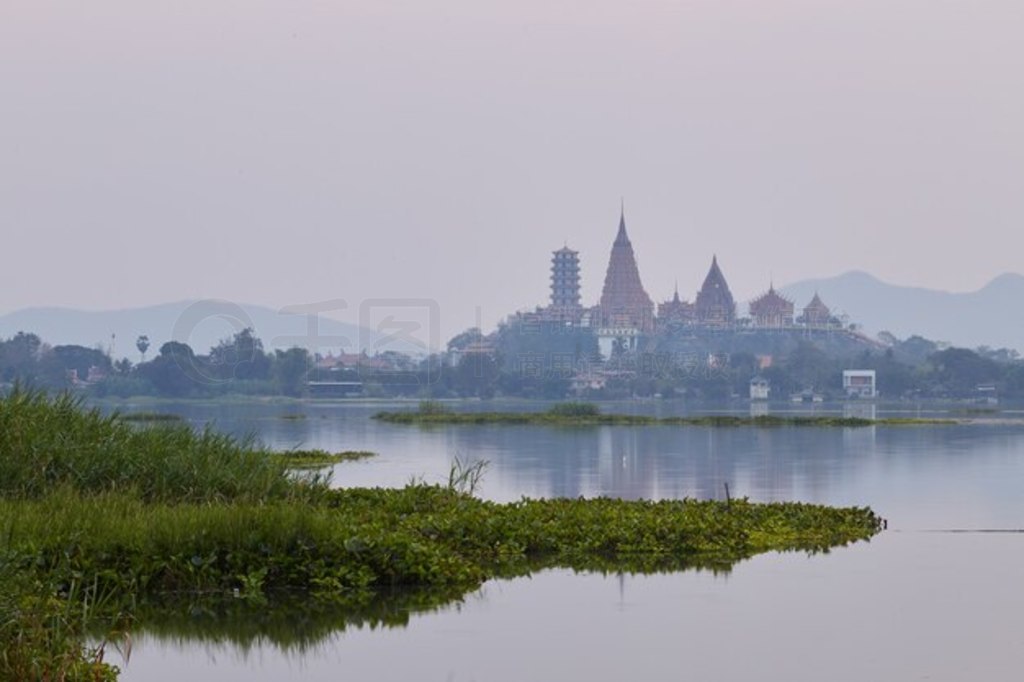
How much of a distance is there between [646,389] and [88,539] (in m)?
120

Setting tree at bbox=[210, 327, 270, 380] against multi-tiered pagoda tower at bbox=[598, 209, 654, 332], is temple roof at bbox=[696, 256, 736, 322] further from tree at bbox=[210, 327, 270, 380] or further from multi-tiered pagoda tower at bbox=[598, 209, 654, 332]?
Result: tree at bbox=[210, 327, 270, 380]

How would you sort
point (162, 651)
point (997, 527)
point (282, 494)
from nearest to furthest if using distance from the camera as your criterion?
point (162, 651), point (282, 494), point (997, 527)

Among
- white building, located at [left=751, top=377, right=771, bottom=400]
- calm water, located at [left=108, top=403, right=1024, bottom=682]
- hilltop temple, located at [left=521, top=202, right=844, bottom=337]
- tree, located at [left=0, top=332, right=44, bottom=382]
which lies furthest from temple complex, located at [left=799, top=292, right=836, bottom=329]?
calm water, located at [left=108, top=403, right=1024, bottom=682]

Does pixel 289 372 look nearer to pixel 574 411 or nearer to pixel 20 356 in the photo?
pixel 20 356

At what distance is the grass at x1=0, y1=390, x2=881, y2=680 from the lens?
11547 mm

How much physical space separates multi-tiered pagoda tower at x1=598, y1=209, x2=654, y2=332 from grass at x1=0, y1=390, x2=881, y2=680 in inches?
6062

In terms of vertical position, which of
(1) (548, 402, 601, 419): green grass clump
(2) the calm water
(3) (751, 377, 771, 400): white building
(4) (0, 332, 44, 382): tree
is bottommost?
(2) the calm water

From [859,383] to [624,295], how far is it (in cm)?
5668

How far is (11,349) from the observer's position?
93875 millimetres

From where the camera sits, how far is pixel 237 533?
41.9 feet

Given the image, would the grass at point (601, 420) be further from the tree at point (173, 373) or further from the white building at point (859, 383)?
the white building at point (859, 383)

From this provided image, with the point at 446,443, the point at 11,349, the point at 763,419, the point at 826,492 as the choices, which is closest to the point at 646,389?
the point at 11,349

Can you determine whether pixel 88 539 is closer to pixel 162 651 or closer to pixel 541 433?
pixel 162 651

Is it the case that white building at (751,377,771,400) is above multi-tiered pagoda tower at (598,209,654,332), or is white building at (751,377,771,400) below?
below
